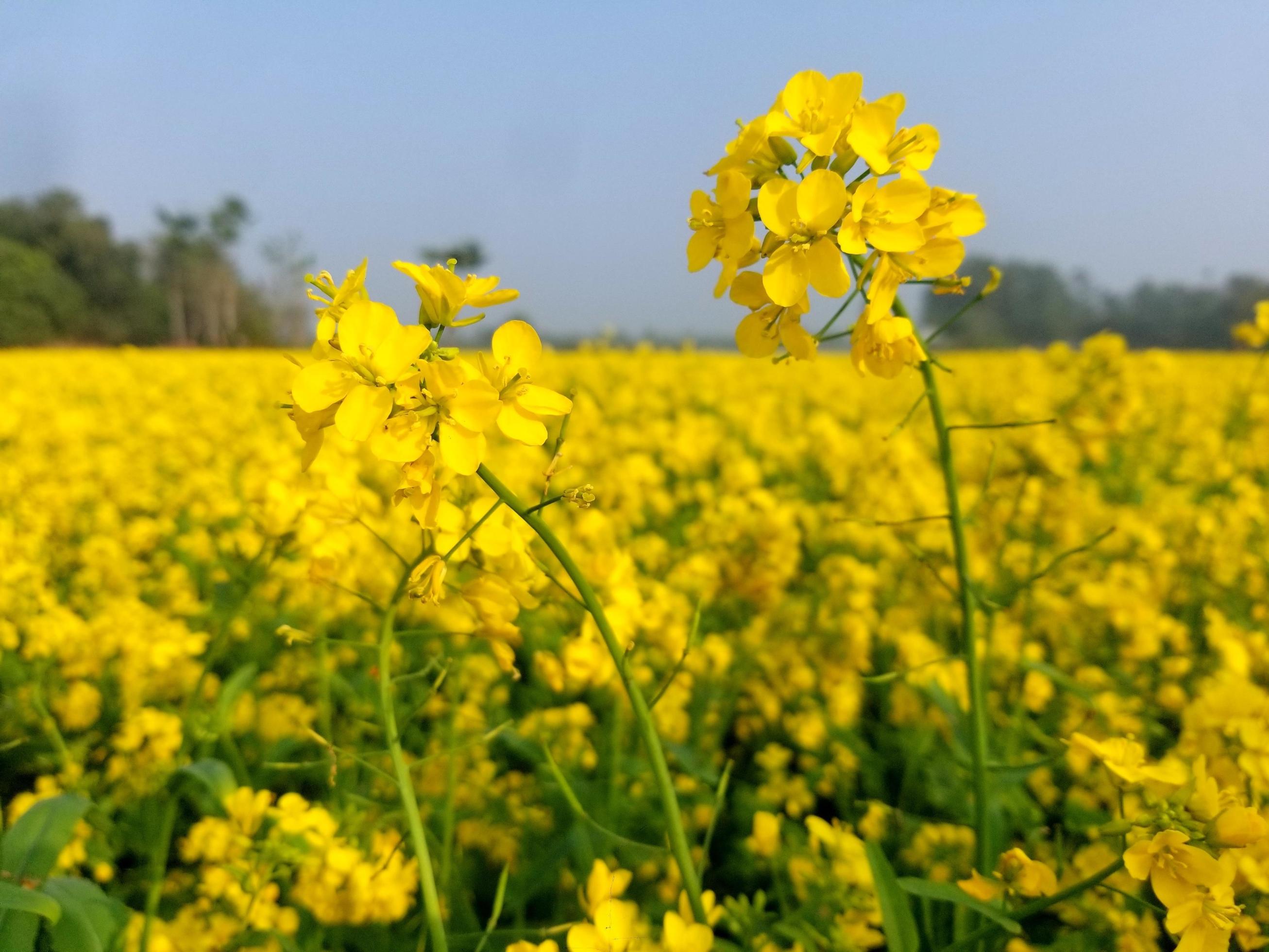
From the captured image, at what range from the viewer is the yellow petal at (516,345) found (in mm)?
883

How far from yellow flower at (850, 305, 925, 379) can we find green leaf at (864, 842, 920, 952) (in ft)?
2.48

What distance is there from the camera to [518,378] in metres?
0.89

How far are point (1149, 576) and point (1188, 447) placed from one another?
11.3ft

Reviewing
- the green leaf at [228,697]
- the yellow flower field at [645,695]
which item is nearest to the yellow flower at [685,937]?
the yellow flower field at [645,695]

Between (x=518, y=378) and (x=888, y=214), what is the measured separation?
534 millimetres

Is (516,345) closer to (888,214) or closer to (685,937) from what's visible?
(888,214)

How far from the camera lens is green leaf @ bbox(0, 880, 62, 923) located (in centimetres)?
96

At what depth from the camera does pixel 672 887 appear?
1.71m

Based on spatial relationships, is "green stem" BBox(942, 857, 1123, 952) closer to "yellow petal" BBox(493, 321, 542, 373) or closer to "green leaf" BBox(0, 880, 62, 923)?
"yellow petal" BBox(493, 321, 542, 373)

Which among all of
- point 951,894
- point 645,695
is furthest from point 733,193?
point 645,695

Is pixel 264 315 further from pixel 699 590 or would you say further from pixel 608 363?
pixel 699 590

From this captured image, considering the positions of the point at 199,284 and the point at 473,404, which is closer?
the point at 473,404

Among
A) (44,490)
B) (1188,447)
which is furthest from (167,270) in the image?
(1188,447)

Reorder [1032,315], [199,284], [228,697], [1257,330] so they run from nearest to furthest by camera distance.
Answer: [228,697] < [1257,330] < [1032,315] < [199,284]
